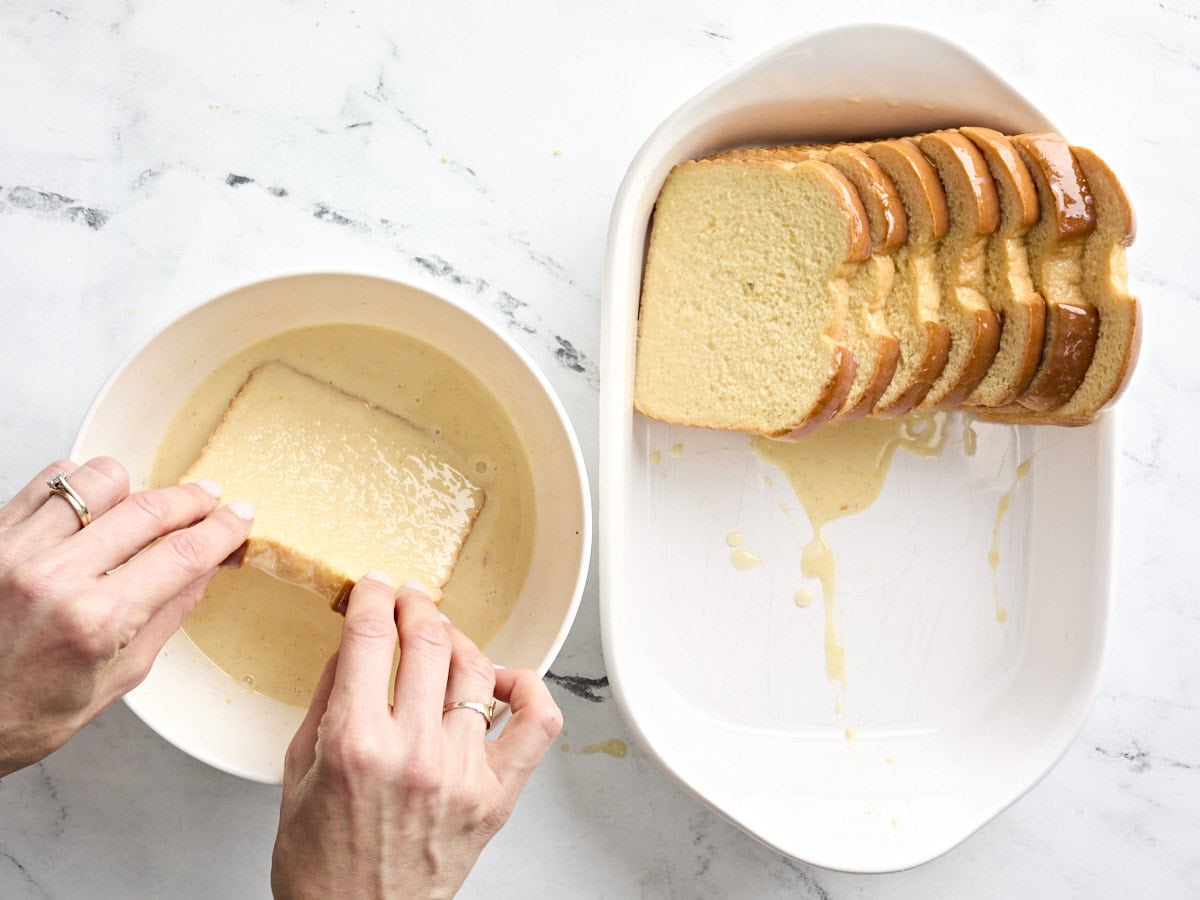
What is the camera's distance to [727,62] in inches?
70.8

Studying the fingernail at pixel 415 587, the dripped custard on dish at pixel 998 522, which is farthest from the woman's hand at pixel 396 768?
the dripped custard on dish at pixel 998 522

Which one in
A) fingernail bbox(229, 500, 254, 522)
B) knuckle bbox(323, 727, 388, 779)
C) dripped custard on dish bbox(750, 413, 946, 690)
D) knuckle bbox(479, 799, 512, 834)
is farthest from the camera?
dripped custard on dish bbox(750, 413, 946, 690)

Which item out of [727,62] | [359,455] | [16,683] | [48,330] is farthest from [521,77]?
[16,683]

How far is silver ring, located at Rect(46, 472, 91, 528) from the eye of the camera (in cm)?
133

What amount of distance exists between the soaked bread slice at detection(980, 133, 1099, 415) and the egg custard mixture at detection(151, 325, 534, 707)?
86cm

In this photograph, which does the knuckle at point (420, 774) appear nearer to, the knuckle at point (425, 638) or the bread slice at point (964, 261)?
the knuckle at point (425, 638)

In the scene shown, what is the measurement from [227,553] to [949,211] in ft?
3.93

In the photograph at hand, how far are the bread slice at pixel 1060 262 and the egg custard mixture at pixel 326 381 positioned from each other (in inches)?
33.8

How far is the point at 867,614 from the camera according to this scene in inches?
71.1

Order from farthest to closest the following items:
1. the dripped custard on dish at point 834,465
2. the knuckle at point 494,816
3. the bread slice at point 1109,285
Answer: the dripped custard on dish at point 834,465, the bread slice at point 1109,285, the knuckle at point 494,816

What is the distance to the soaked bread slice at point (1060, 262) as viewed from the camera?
1.55m

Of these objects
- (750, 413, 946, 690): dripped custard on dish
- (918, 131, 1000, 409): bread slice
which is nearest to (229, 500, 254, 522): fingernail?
(750, 413, 946, 690): dripped custard on dish

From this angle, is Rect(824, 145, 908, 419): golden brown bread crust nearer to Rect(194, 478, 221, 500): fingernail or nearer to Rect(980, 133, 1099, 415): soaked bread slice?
Rect(980, 133, 1099, 415): soaked bread slice

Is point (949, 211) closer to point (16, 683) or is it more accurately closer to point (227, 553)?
point (227, 553)
